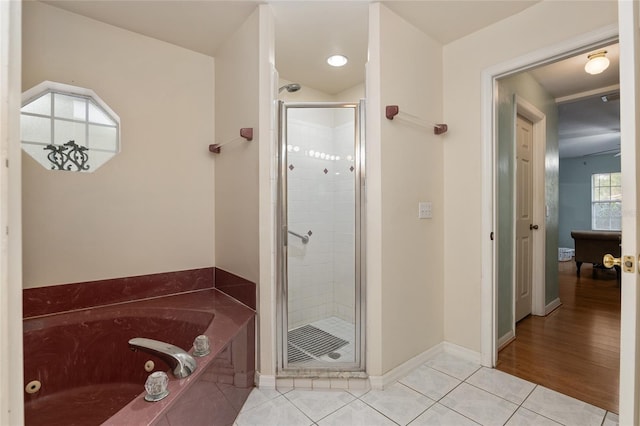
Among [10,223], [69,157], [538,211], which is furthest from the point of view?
[538,211]

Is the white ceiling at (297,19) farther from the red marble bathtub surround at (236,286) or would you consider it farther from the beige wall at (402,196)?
the red marble bathtub surround at (236,286)

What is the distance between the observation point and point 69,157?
1983 mm

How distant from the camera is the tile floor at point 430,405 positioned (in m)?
1.57

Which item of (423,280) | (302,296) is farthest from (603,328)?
(302,296)

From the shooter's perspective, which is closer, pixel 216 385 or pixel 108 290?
pixel 216 385

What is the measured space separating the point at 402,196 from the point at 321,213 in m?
0.66

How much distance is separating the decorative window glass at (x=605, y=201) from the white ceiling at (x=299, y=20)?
20.3ft

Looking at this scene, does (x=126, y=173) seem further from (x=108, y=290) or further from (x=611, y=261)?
(x=611, y=261)

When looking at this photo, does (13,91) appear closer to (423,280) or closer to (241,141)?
(241,141)

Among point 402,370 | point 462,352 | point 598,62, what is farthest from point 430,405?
point 598,62

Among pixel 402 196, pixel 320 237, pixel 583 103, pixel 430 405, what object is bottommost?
pixel 430 405

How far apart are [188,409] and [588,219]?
9.34 m

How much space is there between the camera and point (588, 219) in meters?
7.29

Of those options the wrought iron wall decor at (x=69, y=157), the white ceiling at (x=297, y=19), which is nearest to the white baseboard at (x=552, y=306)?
the white ceiling at (x=297, y=19)
